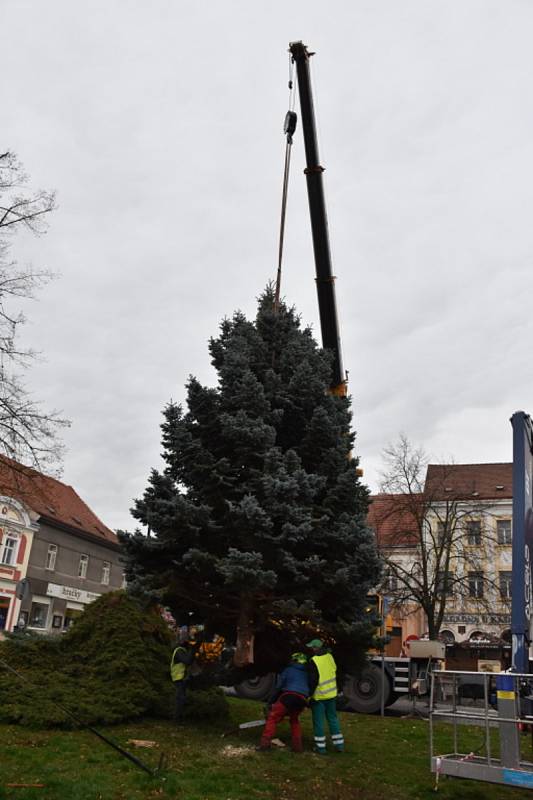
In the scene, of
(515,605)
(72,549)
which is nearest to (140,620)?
(515,605)

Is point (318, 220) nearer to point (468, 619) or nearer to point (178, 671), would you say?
point (178, 671)

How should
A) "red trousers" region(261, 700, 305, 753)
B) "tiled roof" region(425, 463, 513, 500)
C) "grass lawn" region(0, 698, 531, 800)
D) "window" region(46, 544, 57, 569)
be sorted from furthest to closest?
"tiled roof" region(425, 463, 513, 500), "window" region(46, 544, 57, 569), "red trousers" region(261, 700, 305, 753), "grass lawn" region(0, 698, 531, 800)

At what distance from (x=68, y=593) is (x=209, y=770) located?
3431cm

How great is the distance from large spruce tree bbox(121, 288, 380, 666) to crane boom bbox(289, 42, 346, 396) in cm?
476

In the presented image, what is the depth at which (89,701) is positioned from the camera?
10117 millimetres

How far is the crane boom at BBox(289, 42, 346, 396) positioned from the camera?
16.9 metres

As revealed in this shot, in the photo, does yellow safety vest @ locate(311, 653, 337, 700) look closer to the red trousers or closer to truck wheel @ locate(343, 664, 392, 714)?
the red trousers

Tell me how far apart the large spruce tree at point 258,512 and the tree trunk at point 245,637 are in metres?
0.02

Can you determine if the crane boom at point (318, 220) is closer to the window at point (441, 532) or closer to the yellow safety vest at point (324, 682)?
the yellow safety vest at point (324, 682)

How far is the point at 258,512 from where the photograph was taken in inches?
386

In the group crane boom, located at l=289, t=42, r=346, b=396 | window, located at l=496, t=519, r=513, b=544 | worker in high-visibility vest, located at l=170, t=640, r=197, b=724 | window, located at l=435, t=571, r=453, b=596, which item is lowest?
worker in high-visibility vest, located at l=170, t=640, r=197, b=724

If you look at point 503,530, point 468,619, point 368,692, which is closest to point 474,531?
point 468,619

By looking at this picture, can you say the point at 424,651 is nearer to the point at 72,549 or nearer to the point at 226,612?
the point at 226,612

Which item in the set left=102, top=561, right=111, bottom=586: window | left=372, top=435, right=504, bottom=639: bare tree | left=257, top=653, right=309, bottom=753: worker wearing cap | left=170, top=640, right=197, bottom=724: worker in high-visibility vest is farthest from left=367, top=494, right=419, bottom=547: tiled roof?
left=102, top=561, right=111, bottom=586: window
